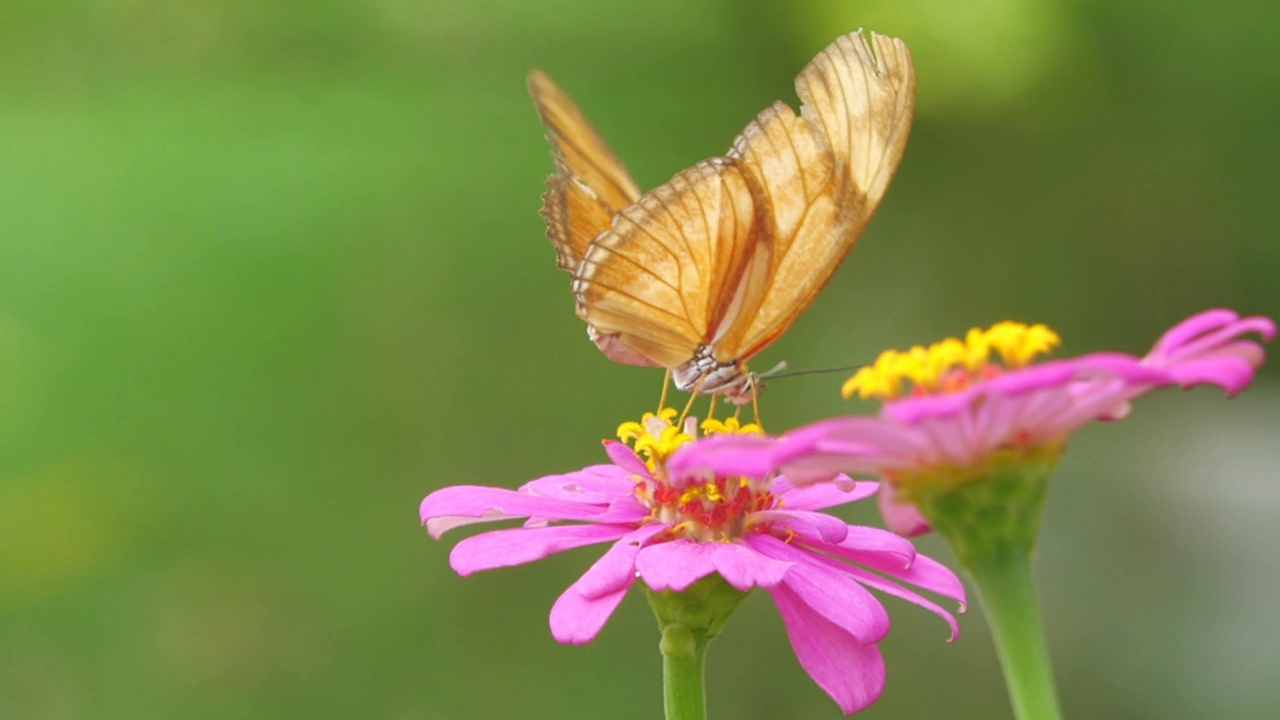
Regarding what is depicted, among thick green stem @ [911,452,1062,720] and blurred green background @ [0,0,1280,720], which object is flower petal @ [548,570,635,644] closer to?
thick green stem @ [911,452,1062,720]

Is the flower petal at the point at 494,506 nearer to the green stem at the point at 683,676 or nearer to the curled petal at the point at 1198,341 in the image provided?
the green stem at the point at 683,676

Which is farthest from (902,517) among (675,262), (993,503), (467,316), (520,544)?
(467,316)

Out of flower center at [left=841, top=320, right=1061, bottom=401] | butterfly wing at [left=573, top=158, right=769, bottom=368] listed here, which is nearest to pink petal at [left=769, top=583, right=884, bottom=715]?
flower center at [left=841, top=320, right=1061, bottom=401]

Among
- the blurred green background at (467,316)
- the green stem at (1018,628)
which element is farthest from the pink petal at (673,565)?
the blurred green background at (467,316)

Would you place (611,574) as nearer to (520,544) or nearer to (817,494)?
(520,544)

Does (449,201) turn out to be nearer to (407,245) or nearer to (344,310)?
(407,245)

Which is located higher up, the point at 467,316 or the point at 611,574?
the point at 467,316

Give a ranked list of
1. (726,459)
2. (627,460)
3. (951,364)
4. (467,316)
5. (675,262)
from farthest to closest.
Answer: (467,316) → (675,262) → (627,460) → (951,364) → (726,459)
